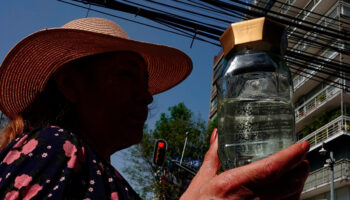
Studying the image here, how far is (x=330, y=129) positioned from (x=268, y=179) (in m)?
24.3

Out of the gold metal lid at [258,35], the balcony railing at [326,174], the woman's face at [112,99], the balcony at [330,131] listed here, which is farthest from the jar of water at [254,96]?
the balcony at [330,131]

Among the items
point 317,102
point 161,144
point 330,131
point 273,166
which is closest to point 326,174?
point 330,131

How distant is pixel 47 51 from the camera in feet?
6.30

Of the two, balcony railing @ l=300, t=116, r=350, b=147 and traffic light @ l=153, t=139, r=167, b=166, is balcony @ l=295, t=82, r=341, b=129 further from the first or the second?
traffic light @ l=153, t=139, r=167, b=166

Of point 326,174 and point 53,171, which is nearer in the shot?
point 53,171

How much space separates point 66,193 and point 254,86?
0.58 meters

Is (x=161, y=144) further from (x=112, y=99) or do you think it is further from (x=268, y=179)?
(x=268, y=179)

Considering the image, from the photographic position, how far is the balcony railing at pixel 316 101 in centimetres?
2457

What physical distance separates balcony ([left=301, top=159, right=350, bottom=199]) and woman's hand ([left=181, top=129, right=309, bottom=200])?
22.4 m

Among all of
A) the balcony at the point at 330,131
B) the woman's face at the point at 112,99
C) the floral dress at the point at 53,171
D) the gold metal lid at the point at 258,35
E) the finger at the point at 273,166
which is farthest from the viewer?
the balcony at the point at 330,131

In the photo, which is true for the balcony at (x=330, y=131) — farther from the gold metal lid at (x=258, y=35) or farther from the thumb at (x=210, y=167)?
the gold metal lid at (x=258, y=35)

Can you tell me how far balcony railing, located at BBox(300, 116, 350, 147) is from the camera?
22406 mm

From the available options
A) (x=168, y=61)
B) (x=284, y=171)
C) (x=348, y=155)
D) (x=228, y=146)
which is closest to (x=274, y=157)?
(x=284, y=171)

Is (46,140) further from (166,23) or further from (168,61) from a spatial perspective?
(166,23)
